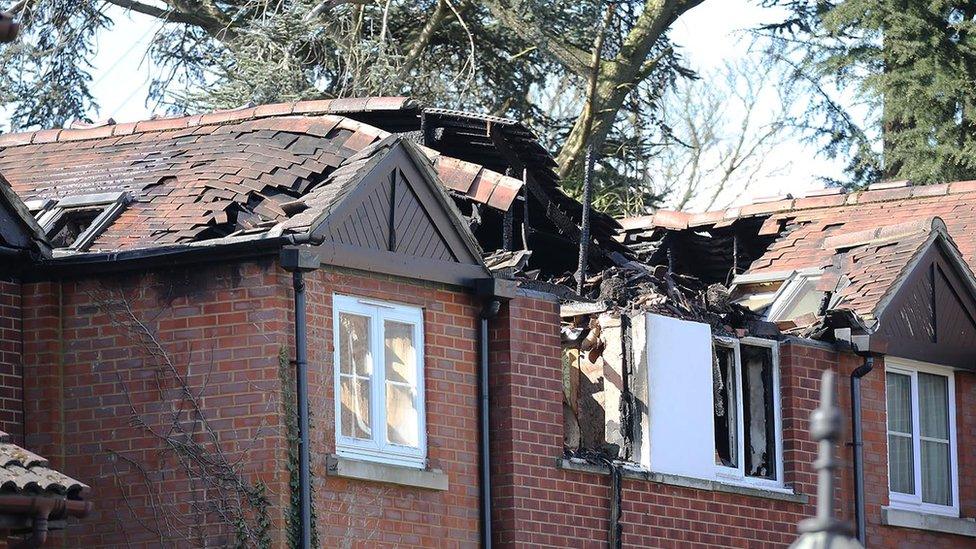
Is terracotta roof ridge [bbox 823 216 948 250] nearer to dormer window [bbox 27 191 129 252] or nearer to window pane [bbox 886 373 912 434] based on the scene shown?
window pane [bbox 886 373 912 434]

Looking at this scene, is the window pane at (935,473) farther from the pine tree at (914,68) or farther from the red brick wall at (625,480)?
the pine tree at (914,68)

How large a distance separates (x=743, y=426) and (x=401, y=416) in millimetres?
4655

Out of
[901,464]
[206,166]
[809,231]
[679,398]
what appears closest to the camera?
[206,166]

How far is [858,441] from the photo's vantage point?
19828mm

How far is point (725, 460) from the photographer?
753 inches

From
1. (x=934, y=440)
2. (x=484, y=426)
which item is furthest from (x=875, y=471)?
(x=484, y=426)

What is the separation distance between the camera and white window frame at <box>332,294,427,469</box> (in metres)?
15.4

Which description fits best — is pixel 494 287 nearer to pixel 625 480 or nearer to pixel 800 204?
pixel 625 480

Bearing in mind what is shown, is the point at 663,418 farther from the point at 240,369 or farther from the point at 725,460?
the point at 240,369

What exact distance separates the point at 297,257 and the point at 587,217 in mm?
4700

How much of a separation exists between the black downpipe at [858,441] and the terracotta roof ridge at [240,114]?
531 centimetres

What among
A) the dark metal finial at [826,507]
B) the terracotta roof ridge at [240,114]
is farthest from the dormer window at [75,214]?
the dark metal finial at [826,507]

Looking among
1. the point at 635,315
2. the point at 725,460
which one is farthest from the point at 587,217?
the point at 725,460

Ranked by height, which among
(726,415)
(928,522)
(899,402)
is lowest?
(928,522)
